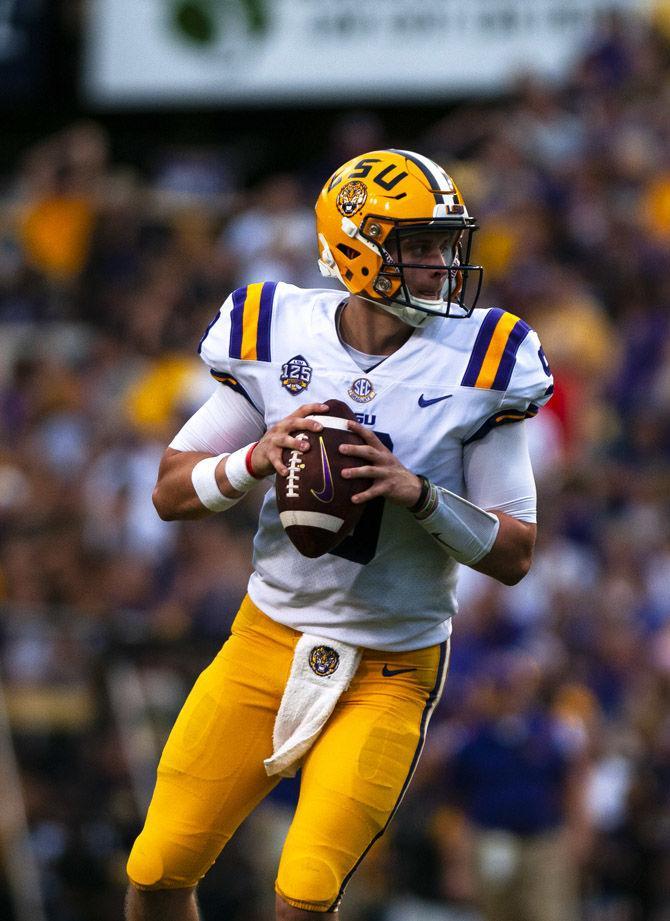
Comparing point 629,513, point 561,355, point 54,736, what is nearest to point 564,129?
point 561,355

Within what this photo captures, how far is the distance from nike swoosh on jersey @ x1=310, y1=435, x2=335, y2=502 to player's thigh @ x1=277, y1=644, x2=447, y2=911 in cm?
53

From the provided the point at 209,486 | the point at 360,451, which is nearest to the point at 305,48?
the point at 209,486

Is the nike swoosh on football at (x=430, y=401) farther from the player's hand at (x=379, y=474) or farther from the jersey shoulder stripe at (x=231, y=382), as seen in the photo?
the jersey shoulder stripe at (x=231, y=382)

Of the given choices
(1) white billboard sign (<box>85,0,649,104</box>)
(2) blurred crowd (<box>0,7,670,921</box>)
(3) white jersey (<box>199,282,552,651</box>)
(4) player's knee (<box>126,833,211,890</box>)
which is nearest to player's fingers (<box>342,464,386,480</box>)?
(3) white jersey (<box>199,282,552,651</box>)

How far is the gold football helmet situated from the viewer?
3752 mm

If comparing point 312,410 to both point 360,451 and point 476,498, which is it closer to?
point 360,451

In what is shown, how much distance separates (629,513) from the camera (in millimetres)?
8141

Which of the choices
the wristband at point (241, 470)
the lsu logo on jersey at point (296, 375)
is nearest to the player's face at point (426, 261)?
the lsu logo on jersey at point (296, 375)

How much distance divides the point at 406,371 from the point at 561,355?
4.81m

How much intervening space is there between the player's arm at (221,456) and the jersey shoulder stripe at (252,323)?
0.14 m

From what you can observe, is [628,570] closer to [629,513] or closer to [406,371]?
[629,513]

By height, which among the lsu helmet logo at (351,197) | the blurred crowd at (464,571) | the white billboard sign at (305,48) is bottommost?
the blurred crowd at (464,571)

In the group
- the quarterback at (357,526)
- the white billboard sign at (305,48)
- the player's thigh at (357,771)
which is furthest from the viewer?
the white billboard sign at (305,48)

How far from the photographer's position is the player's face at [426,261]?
3.78 metres
